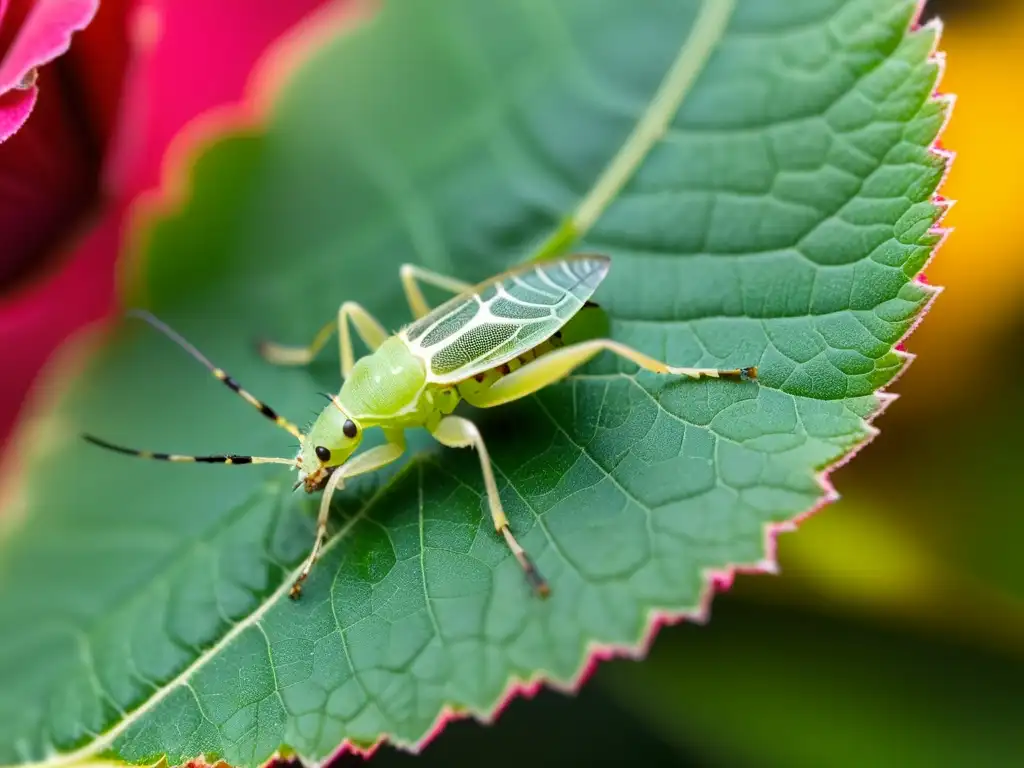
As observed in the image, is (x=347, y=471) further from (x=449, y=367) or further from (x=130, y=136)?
(x=130, y=136)

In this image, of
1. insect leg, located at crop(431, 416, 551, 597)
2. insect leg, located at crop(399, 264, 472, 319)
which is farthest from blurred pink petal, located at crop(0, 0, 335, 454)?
insect leg, located at crop(431, 416, 551, 597)

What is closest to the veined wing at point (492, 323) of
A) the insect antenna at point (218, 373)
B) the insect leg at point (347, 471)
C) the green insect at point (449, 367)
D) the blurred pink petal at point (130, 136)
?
the green insect at point (449, 367)

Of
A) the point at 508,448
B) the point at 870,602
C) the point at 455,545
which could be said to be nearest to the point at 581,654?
the point at 455,545

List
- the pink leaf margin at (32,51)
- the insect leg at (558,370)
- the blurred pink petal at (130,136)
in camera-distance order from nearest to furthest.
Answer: the pink leaf margin at (32,51)
the insect leg at (558,370)
the blurred pink petal at (130,136)

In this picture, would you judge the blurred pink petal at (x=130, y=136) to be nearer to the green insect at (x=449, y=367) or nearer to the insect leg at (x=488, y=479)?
the green insect at (x=449, y=367)

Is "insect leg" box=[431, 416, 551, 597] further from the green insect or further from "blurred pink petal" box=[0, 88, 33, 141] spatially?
"blurred pink petal" box=[0, 88, 33, 141]

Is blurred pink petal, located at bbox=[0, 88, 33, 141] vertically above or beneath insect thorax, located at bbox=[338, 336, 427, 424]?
above
